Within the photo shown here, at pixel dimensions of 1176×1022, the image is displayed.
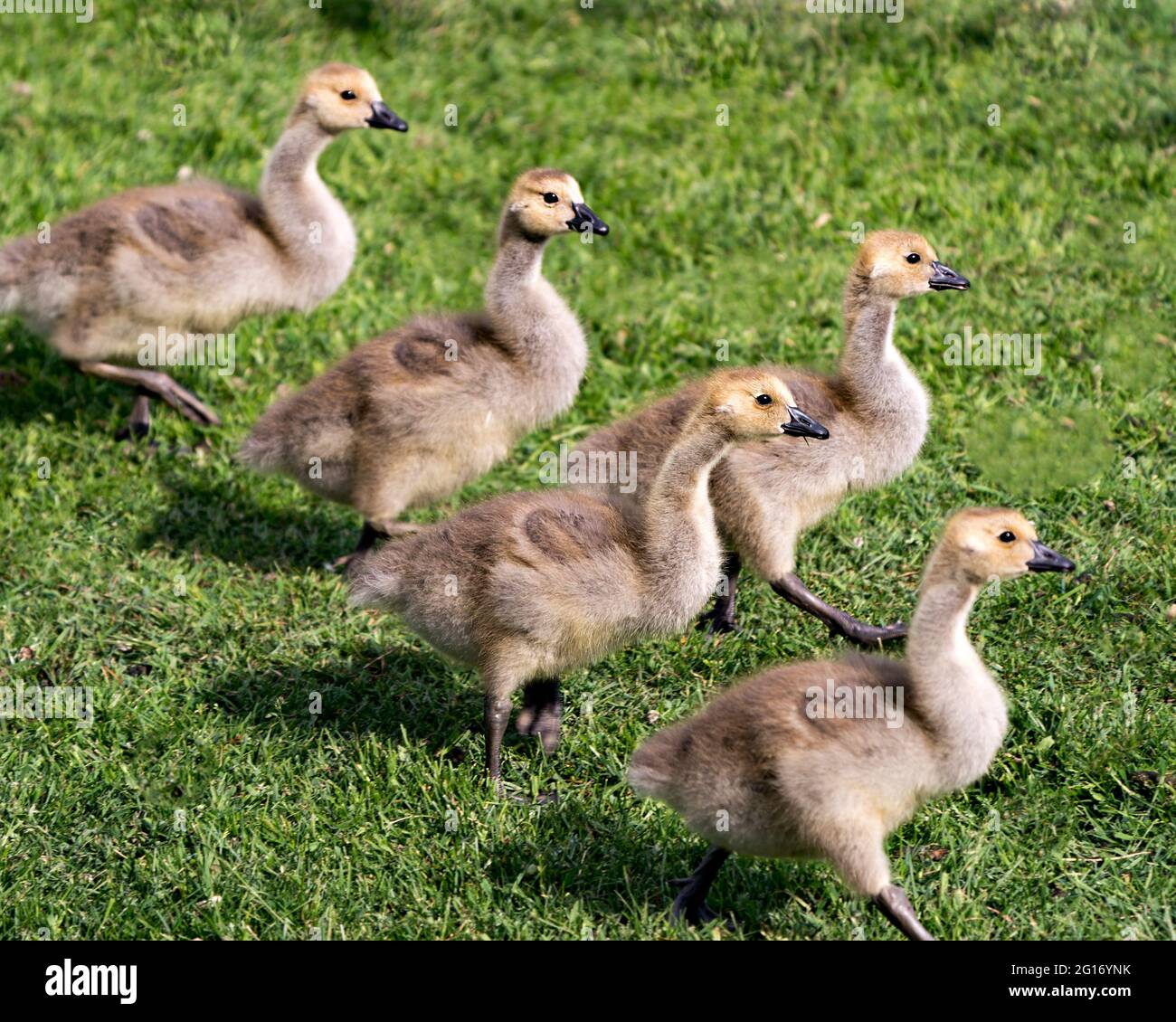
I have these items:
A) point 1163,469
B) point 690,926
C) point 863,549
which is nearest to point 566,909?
point 690,926

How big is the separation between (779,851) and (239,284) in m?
4.77

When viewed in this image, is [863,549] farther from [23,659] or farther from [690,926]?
[23,659]

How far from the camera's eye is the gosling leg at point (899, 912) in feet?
17.1

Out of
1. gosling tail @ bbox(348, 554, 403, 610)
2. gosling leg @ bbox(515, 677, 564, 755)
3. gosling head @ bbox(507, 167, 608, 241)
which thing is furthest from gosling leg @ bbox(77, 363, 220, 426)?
gosling leg @ bbox(515, 677, 564, 755)

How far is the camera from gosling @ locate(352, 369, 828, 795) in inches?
237

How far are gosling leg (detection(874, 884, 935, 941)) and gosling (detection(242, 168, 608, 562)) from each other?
3.21 m

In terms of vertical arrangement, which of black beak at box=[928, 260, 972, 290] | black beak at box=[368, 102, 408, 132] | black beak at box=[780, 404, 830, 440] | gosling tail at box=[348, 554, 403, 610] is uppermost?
black beak at box=[368, 102, 408, 132]

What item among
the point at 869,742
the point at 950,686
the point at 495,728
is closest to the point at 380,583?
the point at 495,728

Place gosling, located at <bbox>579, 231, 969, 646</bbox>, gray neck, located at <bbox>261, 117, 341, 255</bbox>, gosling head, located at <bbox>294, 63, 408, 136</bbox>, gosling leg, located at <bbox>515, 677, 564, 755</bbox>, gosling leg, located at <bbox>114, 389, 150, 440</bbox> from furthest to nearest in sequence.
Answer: gosling leg, located at <bbox>114, 389, 150, 440</bbox>, gosling head, located at <bbox>294, 63, 408, 136</bbox>, gray neck, located at <bbox>261, 117, 341, 255</bbox>, gosling, located at <bbox>579, 231, 969, 646</bbox>, gosling leg, located at <bbox>515, 677, 564, 755</bbox>

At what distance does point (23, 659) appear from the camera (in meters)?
7.24

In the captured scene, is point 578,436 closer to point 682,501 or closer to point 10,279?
point 682,501

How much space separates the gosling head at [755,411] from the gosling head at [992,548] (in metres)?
0.87

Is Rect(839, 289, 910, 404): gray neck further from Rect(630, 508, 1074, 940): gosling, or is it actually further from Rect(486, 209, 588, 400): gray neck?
Rect(630, 508, 1074, 940): gosling

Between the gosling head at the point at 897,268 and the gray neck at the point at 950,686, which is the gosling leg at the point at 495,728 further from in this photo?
the gosling head at the point at 897,268
